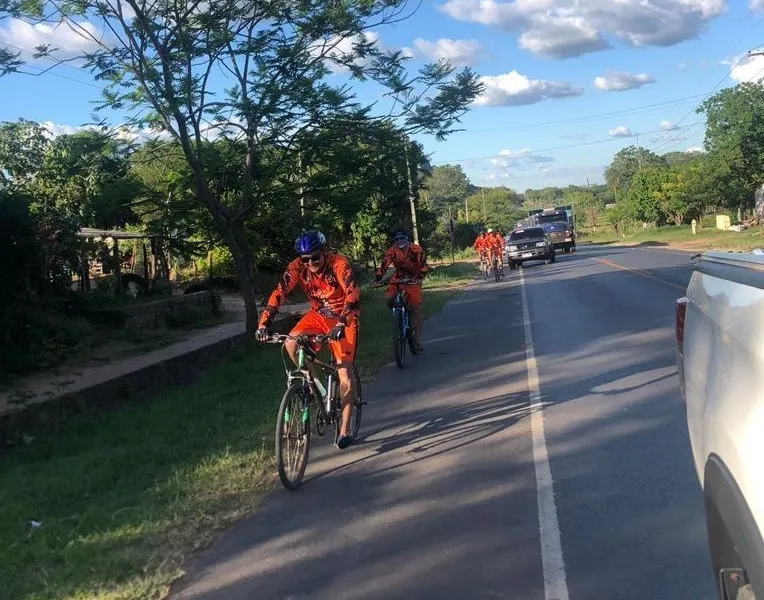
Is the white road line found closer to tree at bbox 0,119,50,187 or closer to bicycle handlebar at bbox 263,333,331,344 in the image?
bicycle handlebar at bbox 263,333,331,344

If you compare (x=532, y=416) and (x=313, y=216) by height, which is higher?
(x=313, y=216)

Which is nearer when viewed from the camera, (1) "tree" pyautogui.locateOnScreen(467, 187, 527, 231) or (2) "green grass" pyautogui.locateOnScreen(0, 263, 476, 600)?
(2) "green grass" pyautogui.locateOnScreen(0, 263, 476, 600)

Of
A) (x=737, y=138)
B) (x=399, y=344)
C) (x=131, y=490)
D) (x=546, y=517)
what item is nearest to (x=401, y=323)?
(x=399, y=344)

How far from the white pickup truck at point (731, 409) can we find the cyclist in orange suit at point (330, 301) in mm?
3263

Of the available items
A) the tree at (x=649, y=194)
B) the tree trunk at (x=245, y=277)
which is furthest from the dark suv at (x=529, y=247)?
the tree at (x=649, y=194)

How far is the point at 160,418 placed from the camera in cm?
845

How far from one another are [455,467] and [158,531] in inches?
88.3

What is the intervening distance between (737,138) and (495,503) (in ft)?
174

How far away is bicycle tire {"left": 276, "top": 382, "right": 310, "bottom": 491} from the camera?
5.46m

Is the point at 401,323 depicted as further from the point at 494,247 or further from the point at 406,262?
the point at 494,247

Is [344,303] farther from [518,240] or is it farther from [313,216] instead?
[518,240]

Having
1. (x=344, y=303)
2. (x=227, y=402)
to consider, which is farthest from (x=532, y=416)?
(x=227, y=402)

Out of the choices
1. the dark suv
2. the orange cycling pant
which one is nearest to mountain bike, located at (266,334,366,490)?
the orange cycling pant

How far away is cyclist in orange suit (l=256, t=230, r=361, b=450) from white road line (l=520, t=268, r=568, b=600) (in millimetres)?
1598
